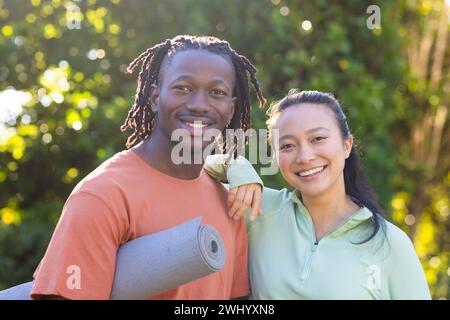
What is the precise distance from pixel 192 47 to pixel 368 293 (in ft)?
3.95

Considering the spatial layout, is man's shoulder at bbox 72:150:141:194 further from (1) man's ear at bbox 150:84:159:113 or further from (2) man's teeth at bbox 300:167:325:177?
(2) man's teeth at bbox 300:167:325:177

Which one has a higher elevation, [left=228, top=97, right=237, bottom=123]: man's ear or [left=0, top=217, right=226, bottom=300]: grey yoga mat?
[left=228, top=97, right=237, bottom=123]: man's ear

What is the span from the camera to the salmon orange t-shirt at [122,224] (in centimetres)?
224

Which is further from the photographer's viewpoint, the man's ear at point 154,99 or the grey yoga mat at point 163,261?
the man's ear at point 154,99

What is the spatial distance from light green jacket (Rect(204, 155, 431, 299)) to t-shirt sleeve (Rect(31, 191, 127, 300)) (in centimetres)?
75

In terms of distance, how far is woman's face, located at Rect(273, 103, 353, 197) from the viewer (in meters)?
2.85

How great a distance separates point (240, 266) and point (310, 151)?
57 cm

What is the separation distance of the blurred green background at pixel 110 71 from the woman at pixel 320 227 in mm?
3006

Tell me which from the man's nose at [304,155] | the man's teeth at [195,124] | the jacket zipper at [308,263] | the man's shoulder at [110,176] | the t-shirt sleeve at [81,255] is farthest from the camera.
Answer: the man's nose at [304,155]

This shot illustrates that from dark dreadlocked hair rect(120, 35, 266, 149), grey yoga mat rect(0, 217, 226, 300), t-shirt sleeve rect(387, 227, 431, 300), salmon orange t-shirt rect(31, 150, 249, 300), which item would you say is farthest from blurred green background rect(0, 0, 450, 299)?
grey yoga mat rect(0, 217, 226, 300)

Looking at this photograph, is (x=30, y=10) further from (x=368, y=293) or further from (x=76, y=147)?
(x=368, y=293)

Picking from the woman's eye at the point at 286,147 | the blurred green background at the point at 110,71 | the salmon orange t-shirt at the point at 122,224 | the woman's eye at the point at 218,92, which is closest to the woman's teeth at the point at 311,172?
the woman's eye at the point at 286,147

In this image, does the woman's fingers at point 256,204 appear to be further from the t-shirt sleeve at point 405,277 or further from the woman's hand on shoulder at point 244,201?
the t-shirt sleeve at point 405,277
